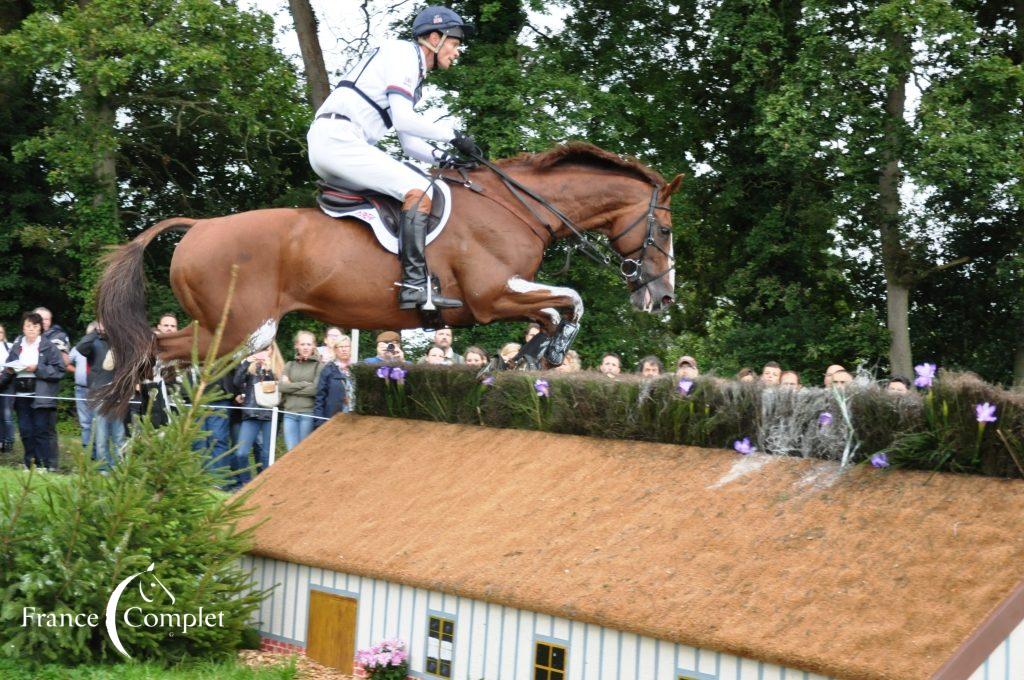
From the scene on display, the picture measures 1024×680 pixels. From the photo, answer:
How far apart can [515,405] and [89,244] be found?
13059 mm

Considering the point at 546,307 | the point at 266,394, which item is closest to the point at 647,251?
the point at 546,307

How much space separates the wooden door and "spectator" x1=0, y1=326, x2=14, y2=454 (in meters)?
6.34

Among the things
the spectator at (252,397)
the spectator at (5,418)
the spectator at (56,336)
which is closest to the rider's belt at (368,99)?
the spectator at (252,397)

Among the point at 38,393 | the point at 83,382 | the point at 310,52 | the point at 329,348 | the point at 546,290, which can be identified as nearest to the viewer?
the point at 546,290

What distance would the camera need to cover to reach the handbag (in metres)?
10.2

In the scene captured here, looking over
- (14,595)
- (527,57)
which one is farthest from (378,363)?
(527,57)

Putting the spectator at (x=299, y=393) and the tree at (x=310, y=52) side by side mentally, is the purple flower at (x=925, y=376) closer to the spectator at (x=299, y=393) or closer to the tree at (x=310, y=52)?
the spectator at (x=299, y=393)

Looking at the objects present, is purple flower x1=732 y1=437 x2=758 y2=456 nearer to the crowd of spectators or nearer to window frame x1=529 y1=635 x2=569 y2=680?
window frame x1=529 y1=635 x2=569 y2=680

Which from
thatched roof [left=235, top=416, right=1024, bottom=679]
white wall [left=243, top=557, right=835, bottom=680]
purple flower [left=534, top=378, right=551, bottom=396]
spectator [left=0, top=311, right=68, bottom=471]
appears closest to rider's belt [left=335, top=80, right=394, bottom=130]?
purple flower [left=534, top=378, right=551, bottom=396]

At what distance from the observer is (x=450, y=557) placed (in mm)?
5668

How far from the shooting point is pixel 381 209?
6.86 meters

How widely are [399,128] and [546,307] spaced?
1332mm

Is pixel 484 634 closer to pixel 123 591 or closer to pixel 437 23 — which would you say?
pixel 123 591

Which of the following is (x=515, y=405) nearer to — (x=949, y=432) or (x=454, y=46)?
(x=454, y=46)
